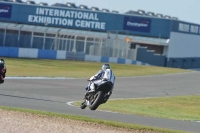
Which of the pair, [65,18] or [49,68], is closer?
[49,68]

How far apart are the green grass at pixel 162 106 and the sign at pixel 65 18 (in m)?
58.3

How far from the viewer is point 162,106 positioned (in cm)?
2752

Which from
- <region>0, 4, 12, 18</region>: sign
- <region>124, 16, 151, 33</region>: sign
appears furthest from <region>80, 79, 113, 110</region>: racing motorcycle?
<region>0, 4, 12, 18</region>: sign

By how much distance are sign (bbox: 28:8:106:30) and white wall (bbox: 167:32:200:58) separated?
9937 mm

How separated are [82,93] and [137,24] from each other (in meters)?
59.1

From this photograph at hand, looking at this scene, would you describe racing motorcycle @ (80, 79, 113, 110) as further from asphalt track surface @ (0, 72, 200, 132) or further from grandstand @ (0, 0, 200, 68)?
grandstand @ (0, 0, 200, 68)

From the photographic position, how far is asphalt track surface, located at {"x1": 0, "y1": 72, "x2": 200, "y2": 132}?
1938 cm

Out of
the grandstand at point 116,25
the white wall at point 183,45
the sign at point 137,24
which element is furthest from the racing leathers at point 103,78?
the sign at point 137,24

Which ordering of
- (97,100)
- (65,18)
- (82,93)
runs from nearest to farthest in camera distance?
(97,100) < (82,93) < (65,18)

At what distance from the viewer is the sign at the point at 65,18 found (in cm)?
9000

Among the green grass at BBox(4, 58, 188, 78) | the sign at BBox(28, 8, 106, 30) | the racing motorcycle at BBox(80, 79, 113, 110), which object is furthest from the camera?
the sign at BBox(28, 8, 106, 30)

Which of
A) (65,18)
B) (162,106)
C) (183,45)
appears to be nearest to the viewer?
(162,106)

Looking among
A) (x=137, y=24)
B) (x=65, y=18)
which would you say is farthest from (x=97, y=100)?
(x=65, y=18)

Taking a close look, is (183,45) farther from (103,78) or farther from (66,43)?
(103,78)
